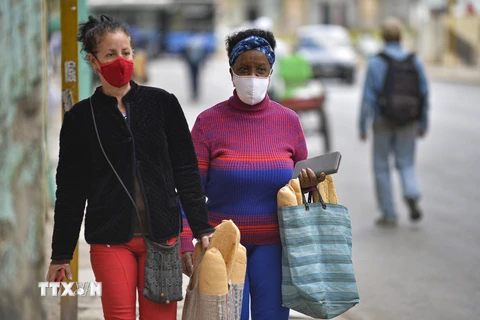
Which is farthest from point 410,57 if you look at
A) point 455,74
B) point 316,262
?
point 455,74

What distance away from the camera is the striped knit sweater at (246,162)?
441 centimetres

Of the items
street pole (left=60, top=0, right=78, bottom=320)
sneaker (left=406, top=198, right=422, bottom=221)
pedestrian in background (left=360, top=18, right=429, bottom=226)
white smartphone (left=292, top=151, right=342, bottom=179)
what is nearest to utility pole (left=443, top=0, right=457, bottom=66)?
sneaker (left=406, top=198, right=422, bottom=221)

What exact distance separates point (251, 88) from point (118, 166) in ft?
2.43

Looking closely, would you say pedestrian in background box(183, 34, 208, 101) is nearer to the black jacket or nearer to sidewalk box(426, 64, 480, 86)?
sidewalk box(426, 64, 480, 86)

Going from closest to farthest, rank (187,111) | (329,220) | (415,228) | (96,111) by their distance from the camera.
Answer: (96,111), (329,220), (415,228), (187,111)

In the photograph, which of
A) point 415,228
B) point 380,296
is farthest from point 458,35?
point 380,296

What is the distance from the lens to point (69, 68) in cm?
560

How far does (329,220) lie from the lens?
4309 millimetres

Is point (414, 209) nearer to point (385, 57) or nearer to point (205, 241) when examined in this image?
point (385, 57)

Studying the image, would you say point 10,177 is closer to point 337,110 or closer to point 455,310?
point 455,310

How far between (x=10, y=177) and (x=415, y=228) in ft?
23.9

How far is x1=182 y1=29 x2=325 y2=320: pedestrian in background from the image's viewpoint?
439 centimetres

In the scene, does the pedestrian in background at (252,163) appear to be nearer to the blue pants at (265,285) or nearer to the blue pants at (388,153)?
the blue pants at (265,285)

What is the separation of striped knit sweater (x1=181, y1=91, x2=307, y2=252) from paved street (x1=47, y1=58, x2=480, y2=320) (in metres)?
2.21
